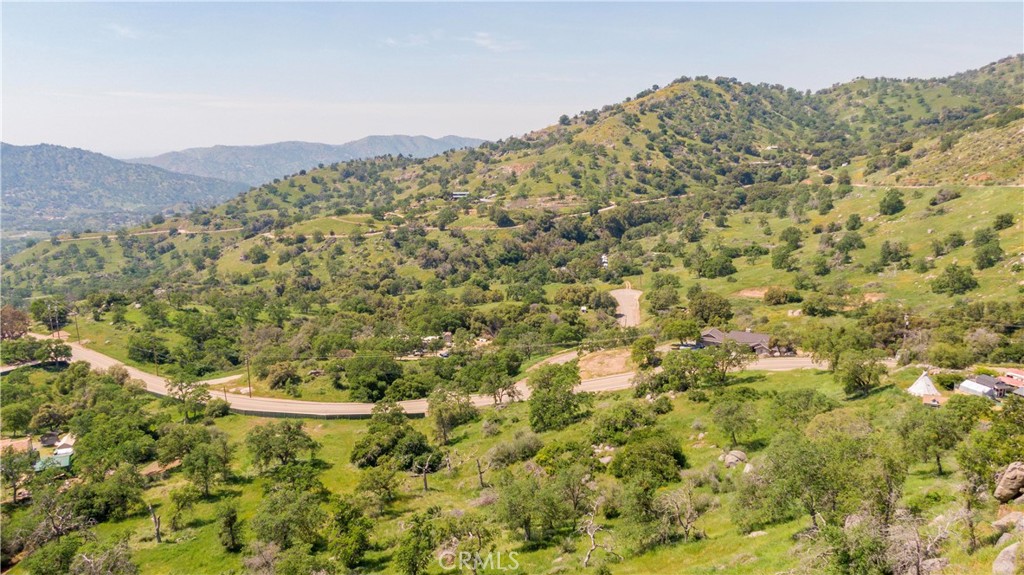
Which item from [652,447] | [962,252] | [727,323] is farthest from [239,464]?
[962,252]

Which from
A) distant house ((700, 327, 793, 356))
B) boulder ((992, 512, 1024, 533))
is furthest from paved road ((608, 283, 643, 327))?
boulder ((992, 512, 1024, 533))

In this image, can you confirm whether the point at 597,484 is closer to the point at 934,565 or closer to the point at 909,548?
the point at 934,565

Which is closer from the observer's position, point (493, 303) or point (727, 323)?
point (727, 323)

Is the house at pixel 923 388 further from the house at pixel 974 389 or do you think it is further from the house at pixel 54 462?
the house at pixel 54 462

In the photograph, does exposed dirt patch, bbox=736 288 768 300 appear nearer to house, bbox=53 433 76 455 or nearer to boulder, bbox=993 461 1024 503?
boulder, bbox=993 461 1024 503

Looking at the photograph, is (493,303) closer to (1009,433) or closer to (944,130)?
(1009,433)

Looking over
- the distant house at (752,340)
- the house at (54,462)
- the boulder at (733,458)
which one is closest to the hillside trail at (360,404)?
the distant house at (752,340)
